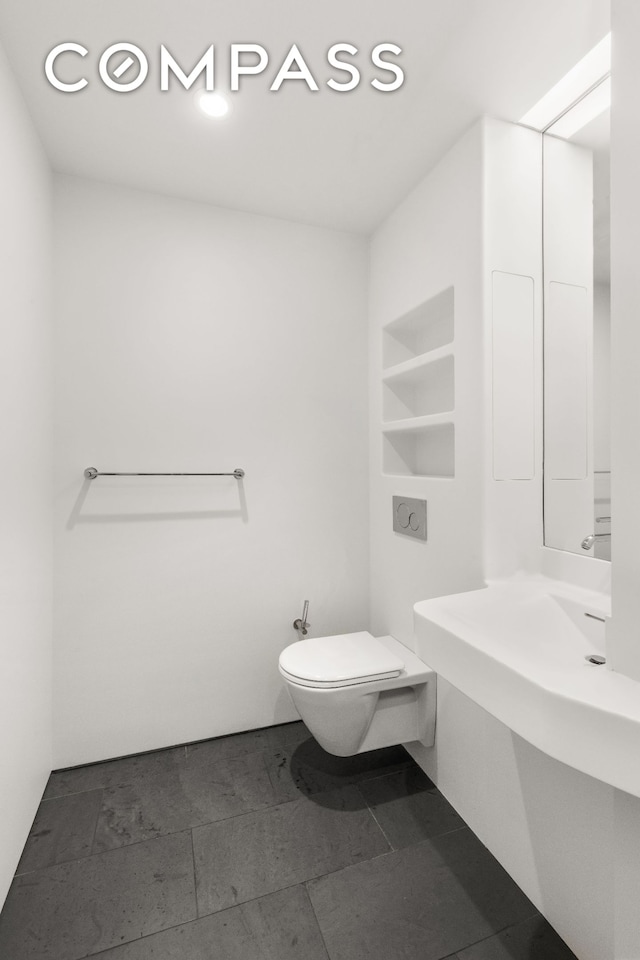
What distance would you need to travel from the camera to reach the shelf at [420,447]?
1801mm

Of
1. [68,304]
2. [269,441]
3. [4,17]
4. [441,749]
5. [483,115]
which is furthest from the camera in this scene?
[269,441]

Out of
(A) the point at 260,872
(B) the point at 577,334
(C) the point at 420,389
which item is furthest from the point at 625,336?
(A) the point at 260,872

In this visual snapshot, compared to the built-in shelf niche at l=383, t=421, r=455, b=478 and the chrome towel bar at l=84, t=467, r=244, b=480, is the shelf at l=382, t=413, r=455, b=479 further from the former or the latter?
the chrome towel bar at l=84, t=467, r=244, b=480

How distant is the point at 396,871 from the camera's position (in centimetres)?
132

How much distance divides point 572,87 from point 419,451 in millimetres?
1314

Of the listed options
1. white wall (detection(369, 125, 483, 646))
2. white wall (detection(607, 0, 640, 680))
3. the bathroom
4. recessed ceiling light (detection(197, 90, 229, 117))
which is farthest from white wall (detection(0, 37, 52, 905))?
white wall (detection(607, 0, 640, 680))

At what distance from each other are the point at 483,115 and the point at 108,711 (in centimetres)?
259

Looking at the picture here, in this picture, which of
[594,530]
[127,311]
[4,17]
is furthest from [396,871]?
[4,17]

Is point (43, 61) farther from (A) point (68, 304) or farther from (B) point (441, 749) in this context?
Result: (B) point (441, 749)

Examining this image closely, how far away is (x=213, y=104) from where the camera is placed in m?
1.42

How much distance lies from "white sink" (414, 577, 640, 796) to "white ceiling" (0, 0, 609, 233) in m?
1.51

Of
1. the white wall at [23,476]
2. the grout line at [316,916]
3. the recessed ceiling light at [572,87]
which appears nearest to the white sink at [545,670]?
the grout line at [316,916]

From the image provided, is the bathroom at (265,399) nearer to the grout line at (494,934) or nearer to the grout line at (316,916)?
the grout line at (494,934)

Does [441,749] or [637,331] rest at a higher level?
[637,331]
